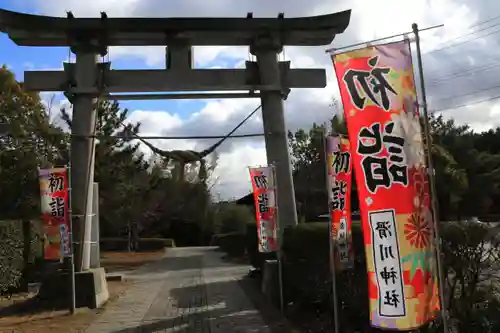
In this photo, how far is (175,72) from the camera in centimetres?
1230

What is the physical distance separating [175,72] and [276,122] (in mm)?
2634

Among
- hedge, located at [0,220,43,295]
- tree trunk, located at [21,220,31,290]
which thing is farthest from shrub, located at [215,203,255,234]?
tree trunk, located at [21,220,31,290]

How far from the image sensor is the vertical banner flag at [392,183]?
16.4ft

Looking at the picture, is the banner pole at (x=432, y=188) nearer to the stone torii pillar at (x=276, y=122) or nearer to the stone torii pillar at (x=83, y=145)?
the stone torii pillar at (x=276, y=122)

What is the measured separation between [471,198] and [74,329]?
19195 millimetres

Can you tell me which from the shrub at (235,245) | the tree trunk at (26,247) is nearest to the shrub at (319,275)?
the tree trunk at (26,247)

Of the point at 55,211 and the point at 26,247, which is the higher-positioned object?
the point at 55,211

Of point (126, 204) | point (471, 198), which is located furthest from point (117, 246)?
point (471, 198)

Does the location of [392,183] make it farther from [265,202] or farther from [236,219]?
[236,219]

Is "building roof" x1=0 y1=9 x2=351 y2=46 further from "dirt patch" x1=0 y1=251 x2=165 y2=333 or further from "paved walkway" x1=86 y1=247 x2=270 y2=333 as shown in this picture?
"paved walkway" x1=86 y1=247 x2=270 y2=333

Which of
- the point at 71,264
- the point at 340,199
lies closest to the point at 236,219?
the point at 71,264

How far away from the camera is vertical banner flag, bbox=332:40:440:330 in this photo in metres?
4.98

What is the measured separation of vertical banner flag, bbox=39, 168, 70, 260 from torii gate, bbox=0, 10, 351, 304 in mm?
722

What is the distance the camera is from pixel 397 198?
5004 millimetres
